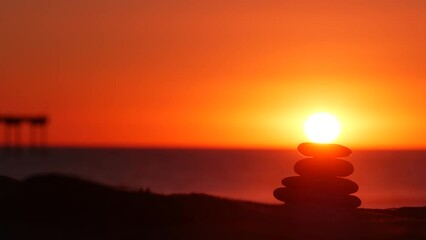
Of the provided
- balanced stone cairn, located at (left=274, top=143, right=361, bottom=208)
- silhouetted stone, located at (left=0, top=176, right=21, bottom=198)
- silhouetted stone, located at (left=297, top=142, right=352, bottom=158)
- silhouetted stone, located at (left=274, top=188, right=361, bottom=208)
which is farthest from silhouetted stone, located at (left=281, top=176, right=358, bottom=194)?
silhouetted stone, located at (left=0, top=176, right=21, bottom=198)

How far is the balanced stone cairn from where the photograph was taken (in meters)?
28.6

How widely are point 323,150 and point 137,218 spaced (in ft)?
24.2

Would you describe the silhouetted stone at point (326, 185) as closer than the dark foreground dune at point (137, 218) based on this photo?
No

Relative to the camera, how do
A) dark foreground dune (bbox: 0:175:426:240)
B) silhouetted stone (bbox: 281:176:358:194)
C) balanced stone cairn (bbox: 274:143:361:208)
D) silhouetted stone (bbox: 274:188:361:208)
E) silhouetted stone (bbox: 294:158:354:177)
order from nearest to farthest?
1. dark foreground dune (bbox: 0:175:426:240)
2. silhouetted stone (bbox: 274:188:361:208)
3. balanced stone cairn (bbox: 274:143:361:208)
4. silhouetted stone (bbox: 281:176:358:194)
5. silhouetted stone (bbox: 294:158:354:177)

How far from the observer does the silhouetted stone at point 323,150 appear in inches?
1166

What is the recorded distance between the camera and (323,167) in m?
29.1

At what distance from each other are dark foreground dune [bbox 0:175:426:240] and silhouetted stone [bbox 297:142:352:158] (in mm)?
4232

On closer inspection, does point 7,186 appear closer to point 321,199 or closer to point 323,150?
point 321,199

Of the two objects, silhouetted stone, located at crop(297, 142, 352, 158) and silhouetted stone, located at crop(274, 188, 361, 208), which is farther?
silhouetted stone, located at crop(297, 142, 352, 158)

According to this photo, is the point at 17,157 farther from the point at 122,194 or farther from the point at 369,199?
the point at 122,194

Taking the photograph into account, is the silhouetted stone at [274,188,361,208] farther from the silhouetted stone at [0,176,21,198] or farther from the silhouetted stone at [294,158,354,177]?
the silhouetted stone at [0,176,21,198]

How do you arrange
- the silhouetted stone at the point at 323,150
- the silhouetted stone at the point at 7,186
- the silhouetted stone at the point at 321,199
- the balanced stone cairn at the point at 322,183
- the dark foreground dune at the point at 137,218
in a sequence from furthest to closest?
the silhouetted stone at the point at 323,150
the balanced stone cairn at the point at 322,183
the silhouetted stone at the point at 321,199
the silhouetted stone at the point at 7,186
the dark foreground dune at the point at 137,218

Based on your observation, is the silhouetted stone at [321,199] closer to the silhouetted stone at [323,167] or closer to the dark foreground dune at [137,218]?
the silhouetted stone at [323,167]

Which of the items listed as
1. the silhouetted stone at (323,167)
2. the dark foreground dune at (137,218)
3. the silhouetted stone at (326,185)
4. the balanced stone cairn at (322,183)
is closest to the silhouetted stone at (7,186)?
the dark foreground dune at (137,218)
